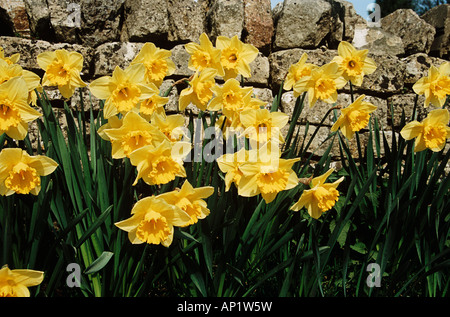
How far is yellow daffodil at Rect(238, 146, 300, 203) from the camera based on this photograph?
1344 mm

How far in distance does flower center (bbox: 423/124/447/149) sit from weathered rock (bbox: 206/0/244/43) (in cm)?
162

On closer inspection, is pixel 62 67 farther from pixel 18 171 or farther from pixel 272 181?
pixel 272 181

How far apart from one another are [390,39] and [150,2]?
2.10 meters

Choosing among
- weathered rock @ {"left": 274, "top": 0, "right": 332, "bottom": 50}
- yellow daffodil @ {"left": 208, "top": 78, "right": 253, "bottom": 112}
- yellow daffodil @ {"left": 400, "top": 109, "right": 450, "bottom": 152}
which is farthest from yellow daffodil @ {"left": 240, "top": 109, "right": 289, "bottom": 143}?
weathered rock @ {"left": 274, "top": 0, "right": 332, "bottom": 50}

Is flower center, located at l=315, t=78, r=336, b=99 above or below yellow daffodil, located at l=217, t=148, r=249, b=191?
above

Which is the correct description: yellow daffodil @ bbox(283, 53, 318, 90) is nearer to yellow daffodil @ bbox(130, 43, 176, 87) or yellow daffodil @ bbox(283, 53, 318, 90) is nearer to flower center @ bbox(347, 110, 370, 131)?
flower center @ bbox(347, 110, 370, 131)

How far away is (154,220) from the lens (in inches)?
49.8

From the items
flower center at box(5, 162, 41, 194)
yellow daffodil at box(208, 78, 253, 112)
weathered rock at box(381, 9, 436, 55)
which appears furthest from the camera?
weathered rock at box(381, 9, 436, 55)

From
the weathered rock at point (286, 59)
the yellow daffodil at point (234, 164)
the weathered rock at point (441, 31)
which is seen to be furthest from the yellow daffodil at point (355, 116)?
the weathered rock at point (441, 31)

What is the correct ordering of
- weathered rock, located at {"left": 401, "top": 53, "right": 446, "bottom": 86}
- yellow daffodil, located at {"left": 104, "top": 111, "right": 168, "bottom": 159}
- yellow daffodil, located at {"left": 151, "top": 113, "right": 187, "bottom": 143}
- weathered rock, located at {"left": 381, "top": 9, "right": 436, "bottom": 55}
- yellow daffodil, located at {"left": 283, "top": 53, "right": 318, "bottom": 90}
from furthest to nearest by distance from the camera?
weathered rock, located at {"left": 381, "top": 9, "right": 436, "bottom": 55} < weathered rock, located at {"left": 401, "top": 53, "right": 446, "bottom": 86} < yellow daffodil, located at {"left": 283, "top": 53, "right": 318, "bottom": 90} < yellow daffodil, located at {"left": 151, "top": 113, "right": 187, "bottom": 143} < yellow daffodil, located at {"left": 104, "top": 111, "right": 168, "bottom": 159}

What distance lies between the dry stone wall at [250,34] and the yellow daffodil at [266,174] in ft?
5.08

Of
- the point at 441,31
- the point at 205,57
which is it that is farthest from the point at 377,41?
the point at 205,57

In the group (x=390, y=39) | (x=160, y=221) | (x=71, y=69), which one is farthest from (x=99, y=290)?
(x=390, y=39)
